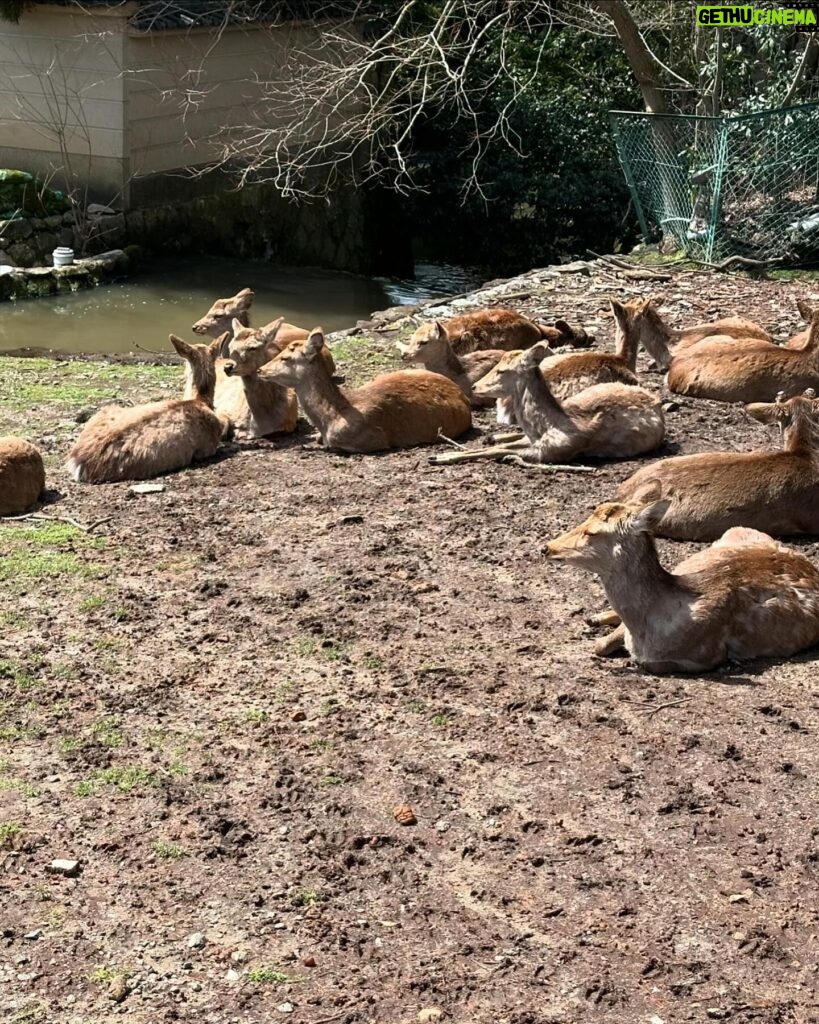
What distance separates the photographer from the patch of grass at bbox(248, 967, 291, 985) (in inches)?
169

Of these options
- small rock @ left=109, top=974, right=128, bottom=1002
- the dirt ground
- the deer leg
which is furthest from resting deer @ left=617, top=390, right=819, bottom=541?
small rock @ left=109, top=974, right=128, bottom=1002

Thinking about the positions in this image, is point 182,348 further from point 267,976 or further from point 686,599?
point 267,976

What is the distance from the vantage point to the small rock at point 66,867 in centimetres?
486

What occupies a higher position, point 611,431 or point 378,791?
point 611,431

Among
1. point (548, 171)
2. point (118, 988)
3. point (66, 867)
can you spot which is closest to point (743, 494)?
point (66, 867)

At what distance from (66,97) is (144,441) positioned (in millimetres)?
11809

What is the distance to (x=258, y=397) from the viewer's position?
10.0m

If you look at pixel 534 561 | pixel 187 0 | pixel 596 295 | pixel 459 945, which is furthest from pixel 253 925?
pixel 187 0

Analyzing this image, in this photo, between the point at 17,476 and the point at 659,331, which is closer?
the point at 17,476

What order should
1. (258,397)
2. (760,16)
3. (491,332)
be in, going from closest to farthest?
1. (258,397)
2. (491,332)
3. (760,16)

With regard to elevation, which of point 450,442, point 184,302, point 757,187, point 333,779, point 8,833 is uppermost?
point 757,187

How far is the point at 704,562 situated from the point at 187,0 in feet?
52.1

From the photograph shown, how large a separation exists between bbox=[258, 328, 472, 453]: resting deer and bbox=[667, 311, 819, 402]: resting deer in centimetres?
177

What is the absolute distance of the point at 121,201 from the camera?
19.8 meters
